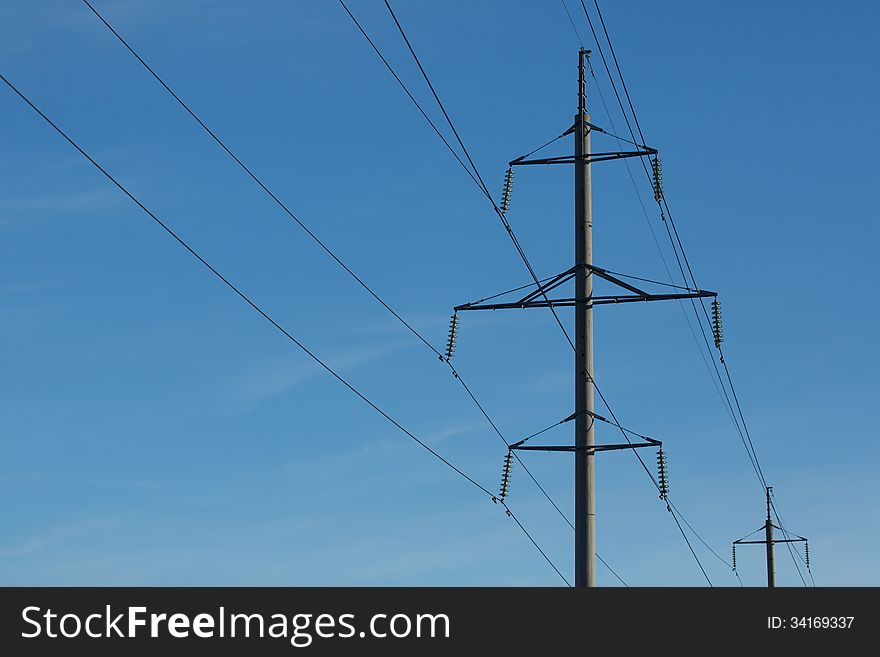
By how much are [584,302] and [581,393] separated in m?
2.16

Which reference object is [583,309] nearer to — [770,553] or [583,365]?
[583,365]

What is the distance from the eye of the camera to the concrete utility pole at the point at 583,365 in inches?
1206

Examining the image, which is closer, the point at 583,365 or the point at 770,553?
the point at 583,365

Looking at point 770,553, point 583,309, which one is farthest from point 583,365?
point 770,553

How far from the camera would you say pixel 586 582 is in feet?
98.6

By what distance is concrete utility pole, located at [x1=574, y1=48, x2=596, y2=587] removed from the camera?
100 feet

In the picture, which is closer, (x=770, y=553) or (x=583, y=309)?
(x=583, y=309)

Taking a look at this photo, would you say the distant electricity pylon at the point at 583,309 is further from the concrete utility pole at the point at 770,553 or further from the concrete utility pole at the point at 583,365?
the concrete utility pole at the point at 770,553

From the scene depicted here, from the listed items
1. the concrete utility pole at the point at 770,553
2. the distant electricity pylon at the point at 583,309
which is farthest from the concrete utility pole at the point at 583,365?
the concrete utility pole at the point at 770,553

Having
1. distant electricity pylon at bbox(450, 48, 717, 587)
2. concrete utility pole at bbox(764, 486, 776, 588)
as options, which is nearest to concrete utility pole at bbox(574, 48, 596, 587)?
distant electricity pylon at bbox(450, 48, 717, 587)

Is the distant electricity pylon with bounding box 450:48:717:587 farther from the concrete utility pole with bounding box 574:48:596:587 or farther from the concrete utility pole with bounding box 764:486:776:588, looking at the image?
the concrete utility pole with bounding box 764:486:776:588

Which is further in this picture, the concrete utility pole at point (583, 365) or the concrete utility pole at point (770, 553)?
the concrete utility pole at point (770, 553)

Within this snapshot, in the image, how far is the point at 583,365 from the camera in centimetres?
3256
